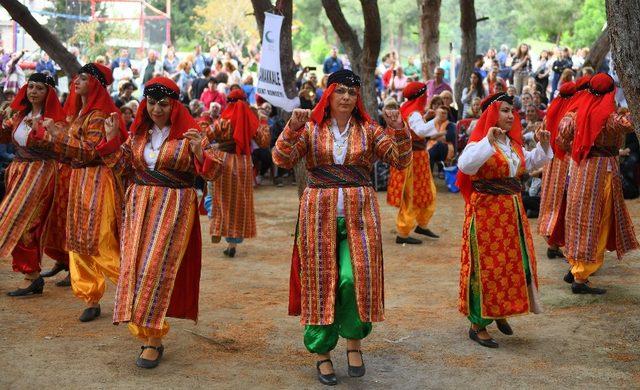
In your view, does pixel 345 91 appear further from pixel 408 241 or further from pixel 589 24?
pixel 589 24

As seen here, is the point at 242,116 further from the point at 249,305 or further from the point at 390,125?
the point at 390,125

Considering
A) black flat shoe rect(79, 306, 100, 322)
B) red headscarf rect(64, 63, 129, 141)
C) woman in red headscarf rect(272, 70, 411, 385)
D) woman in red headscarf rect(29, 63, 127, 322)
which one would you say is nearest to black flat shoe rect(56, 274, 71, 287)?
woman in red headscarf rect(29, 63, 127, 322)

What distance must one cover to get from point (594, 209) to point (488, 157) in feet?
7.47

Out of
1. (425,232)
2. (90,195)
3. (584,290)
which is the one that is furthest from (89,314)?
(425,232)

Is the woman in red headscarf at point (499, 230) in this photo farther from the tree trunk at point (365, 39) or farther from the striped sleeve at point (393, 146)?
the tree trunk at point (365, 39)

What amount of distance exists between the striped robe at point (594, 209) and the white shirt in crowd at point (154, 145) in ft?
12.8

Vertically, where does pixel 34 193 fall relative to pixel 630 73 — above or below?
below

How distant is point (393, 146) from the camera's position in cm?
607

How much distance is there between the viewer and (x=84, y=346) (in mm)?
6789

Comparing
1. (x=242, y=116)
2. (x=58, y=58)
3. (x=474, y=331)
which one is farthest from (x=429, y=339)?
(x=58, y=58)

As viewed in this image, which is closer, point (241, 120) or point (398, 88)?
point (241, 120)

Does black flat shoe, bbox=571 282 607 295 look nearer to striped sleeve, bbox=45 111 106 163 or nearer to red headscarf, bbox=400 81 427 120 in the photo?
red headscarf, bbox=400 81 427 120

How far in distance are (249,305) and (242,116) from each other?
3013mm

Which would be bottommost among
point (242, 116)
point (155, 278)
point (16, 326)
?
point (16, 326)
